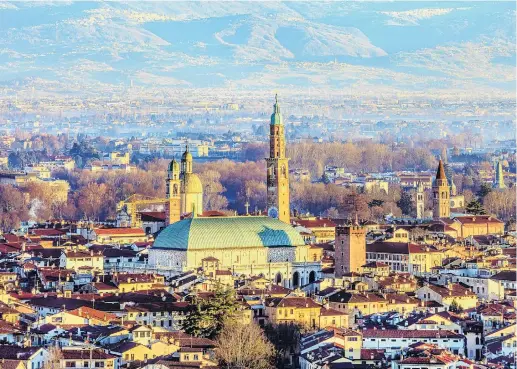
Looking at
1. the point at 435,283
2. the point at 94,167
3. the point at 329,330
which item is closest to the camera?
the point at 329,330

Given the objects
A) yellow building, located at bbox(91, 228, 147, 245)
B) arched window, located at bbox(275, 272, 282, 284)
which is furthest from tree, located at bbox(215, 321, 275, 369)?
yellow building, located at bbox(91, 228, 147, 245)

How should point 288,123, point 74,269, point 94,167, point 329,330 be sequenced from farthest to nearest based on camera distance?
point 288,123 → point 94,167 → point 74,269 → point 329,330

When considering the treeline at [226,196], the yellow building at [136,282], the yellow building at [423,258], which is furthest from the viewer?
the treeline at [226,196]

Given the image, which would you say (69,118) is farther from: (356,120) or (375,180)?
(375,180)

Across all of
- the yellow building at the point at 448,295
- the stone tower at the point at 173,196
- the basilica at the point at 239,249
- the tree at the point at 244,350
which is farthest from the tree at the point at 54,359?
the stone tower at the point at 173,196

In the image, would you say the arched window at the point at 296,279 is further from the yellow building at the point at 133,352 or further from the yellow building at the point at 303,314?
the yellow building at the point at 133,352

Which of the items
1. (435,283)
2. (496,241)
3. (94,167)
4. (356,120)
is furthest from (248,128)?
(435,283)
